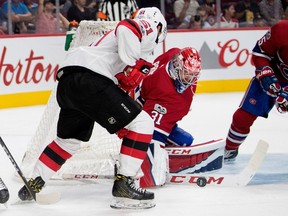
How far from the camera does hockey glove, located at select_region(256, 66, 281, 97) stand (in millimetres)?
4207

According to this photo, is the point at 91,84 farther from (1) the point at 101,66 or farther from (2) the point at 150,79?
(2) the point at 150,79

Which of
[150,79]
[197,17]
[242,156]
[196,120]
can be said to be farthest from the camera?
[197,17]

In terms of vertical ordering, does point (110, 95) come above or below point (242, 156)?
above

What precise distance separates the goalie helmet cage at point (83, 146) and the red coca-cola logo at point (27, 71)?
2971 millimetres

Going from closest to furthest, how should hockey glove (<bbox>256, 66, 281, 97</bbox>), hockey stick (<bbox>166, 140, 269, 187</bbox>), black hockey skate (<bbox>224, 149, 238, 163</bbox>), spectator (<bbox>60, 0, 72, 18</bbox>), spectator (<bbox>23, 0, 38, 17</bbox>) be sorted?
hockey stick (<bbox>166, 140, 269, 187</bbox>), hockey glove (<bbox>256, 66, 281, 97</bbox>), black hockey skate (<bbox>224, 149, 238, 163</bbox>), spectator (<bbox>23, 0, 38, 17</bbox>), spectator (<bbox>60, 0, 72, 18</bbox>)

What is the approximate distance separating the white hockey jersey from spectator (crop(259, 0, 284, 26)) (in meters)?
5.49

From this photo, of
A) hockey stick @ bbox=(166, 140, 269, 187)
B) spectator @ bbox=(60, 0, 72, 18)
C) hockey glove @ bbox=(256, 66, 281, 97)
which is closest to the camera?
hockey stick @ bbox=(166, 140, 269, 187)

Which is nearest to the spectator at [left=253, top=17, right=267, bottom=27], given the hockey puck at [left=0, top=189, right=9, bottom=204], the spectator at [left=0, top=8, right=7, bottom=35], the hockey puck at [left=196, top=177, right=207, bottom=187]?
the spectator at [left=0, top=8, right=7, bottom=35]

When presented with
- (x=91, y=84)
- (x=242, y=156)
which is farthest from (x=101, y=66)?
(x=242, y=156)

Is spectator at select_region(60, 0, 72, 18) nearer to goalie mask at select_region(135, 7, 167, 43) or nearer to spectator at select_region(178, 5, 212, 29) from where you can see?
spectator at select_region(178, 5, 212, 29)

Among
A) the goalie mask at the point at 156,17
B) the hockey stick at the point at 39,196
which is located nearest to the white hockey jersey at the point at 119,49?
the goalie mask at the point at 156,17

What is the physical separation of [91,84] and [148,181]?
64 cm

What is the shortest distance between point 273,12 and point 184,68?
17.1ft

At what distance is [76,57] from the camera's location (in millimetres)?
3480
